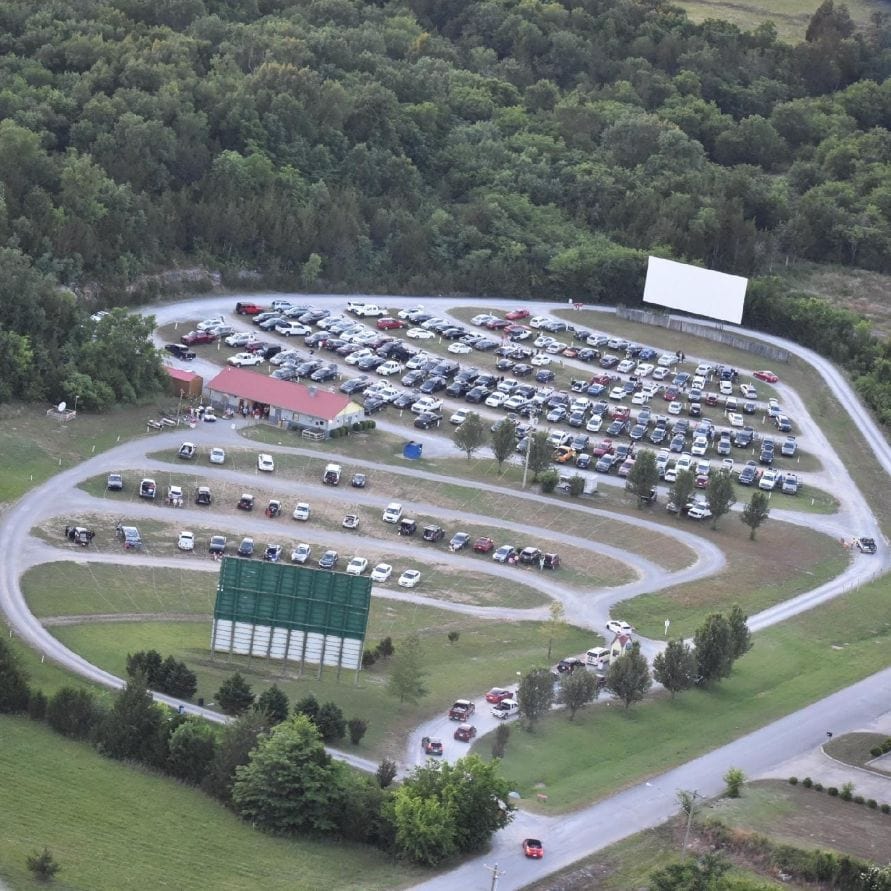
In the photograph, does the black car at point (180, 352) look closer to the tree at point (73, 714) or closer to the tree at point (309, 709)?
the tree at point (309, 709)

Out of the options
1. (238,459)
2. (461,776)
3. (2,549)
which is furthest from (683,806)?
(238,459)

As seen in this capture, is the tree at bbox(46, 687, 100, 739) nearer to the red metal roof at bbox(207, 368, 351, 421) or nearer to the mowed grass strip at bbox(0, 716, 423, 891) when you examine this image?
the mowed grass strip at bbox(0, 716, 423, 891)

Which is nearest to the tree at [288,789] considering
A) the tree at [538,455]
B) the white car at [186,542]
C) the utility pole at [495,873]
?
the utility pole at [495,873]

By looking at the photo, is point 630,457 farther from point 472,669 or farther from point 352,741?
point 352,741

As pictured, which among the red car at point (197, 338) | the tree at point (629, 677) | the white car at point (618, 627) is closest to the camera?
the tree at point (629, 677)

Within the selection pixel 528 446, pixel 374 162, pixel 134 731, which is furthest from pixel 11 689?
pixel 374 162

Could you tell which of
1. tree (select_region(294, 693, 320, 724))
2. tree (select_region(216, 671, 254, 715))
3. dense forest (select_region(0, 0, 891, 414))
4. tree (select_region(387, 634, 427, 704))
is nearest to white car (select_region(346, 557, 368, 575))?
tree (select_region(387, 634, 427, 704))

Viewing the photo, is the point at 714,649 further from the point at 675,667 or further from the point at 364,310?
the point at 364,310
